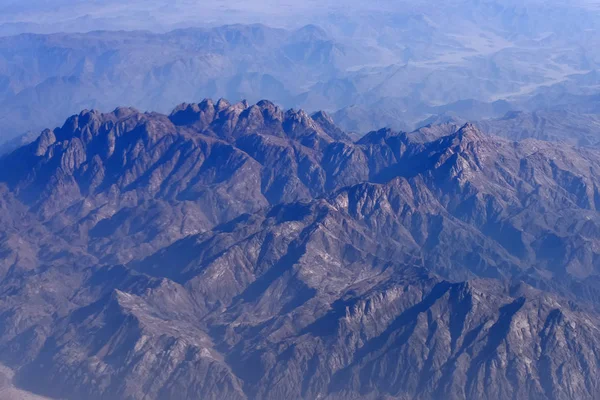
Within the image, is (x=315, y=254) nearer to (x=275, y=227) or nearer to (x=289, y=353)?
(x=275, y=227)

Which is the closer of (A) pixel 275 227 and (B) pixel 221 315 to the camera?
(B) pixel 221 315

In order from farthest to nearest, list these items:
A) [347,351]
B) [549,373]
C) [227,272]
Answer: [227,272]
[347,351]
[549,373]

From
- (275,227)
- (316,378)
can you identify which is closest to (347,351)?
(316,378)

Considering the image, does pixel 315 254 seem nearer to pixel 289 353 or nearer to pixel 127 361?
pixel 289 353

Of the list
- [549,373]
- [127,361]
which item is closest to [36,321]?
[127,361]

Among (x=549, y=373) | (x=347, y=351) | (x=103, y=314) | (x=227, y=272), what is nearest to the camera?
(x=549, y=373)

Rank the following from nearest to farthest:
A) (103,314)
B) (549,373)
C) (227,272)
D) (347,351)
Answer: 1. (549,373)
2. (347,351)
3. (103,314)
4. (227,272)

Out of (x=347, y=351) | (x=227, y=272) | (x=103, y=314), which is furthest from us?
(x=227, y=272)

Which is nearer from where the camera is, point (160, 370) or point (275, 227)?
point (160, 370)

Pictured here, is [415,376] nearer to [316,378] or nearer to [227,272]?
[316,378]
